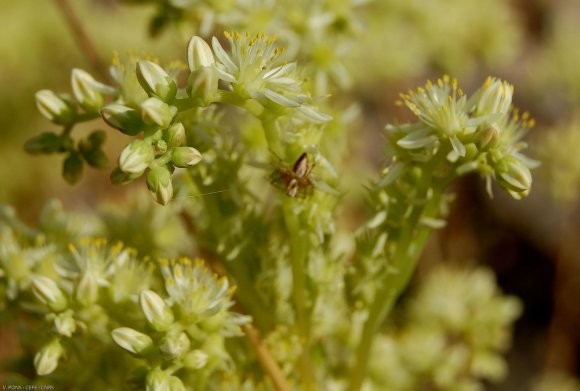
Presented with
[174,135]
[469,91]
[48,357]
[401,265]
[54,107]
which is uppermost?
[174,135]

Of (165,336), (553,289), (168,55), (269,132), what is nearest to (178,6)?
(269,132)

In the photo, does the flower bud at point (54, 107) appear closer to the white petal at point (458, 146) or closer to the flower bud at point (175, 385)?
the flower bud at point (175, 385)

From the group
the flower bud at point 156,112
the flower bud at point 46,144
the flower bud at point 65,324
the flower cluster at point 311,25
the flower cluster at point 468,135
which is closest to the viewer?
the flower bud at point 156,112

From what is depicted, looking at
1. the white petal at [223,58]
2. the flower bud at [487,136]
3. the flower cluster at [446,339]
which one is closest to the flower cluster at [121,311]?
the white petal at [223,58]

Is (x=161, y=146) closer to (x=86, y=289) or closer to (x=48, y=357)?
(x=86, y=289)

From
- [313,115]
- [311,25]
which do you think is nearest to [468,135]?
[313,115]

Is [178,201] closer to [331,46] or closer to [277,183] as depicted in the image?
[277,183]
